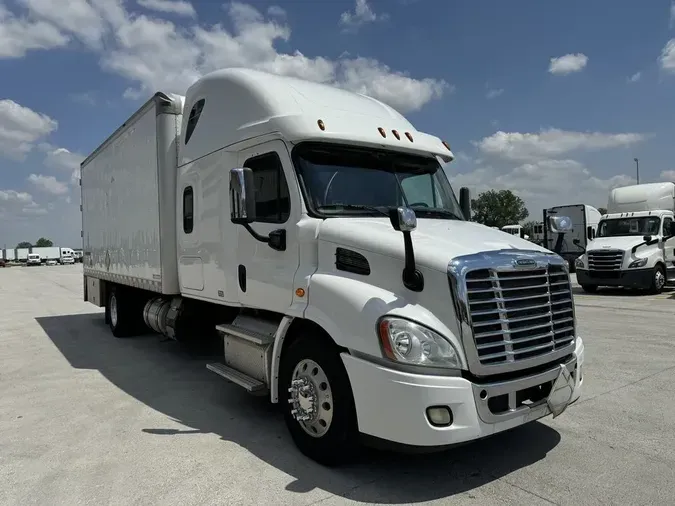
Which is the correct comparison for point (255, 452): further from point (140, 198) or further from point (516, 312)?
point (140, 198)

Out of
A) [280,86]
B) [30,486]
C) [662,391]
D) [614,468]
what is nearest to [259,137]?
[280,86]

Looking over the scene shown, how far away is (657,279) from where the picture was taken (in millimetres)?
15922

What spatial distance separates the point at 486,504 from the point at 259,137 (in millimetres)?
3513

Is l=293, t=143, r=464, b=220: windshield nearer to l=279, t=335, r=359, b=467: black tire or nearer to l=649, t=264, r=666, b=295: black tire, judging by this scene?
l=279, t=335, r=359, b=467: black tire

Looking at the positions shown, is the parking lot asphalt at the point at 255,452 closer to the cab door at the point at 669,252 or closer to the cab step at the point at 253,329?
the cab step at the point at 253,329

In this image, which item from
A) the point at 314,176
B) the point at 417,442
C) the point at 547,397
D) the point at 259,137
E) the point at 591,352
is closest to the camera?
the point at 417,442

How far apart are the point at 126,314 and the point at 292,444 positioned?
264 inches

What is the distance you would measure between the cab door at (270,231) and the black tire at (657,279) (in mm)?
14589

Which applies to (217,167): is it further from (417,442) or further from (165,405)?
(417,442)

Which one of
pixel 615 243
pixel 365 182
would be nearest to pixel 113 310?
A: pixel 365 182

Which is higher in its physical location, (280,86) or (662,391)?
(280,86)

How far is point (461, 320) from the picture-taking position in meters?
3.49

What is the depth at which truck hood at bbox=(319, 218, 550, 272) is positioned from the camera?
3.74 m

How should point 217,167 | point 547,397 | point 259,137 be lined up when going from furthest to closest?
point 217,167, point 259,137, point 547,397
